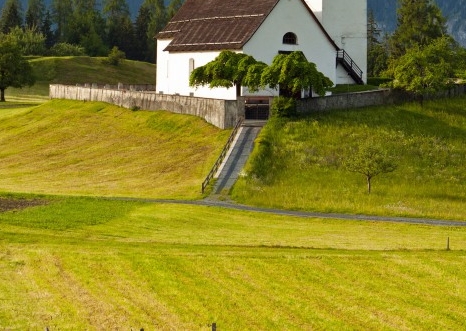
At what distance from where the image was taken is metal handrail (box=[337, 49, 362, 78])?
83.1 metres

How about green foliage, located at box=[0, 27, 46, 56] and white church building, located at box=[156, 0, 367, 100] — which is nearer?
white church building, located at box=[156, 0, 367, 100]

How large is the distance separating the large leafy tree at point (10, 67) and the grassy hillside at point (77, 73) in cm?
1240

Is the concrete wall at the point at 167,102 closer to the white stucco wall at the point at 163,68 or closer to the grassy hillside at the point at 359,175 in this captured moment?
the grassy hillside at the point at 359,175

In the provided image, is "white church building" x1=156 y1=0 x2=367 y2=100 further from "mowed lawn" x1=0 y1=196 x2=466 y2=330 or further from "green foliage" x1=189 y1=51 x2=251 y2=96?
"mowed lawn" x1=0 y1=196 x2=466 y2=330

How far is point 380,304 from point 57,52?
148m

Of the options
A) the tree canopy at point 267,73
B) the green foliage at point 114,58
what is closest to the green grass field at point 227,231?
the tree canopy at point 267,73

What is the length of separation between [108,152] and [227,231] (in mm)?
28003

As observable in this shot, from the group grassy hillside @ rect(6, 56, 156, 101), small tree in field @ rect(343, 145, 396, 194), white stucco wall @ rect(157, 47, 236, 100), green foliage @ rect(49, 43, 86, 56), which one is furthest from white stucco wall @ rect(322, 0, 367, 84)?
green foliage @ rect(49, 43, 86, 56)

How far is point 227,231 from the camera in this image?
39938mm

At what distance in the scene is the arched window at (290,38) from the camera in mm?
71812

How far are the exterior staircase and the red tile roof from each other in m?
9.12

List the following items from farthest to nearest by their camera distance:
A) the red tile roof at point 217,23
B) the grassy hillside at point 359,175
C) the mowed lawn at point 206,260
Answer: the red tile roof at point 217,23
the grassy hillside at point 359,175
the mowed lawn at point 206,260

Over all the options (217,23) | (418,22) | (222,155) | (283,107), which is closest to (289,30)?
(217,23)

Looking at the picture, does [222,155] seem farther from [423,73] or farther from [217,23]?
[423,73]
